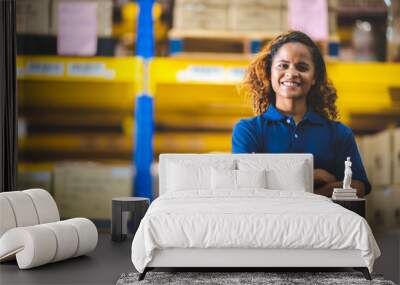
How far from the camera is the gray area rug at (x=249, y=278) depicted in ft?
13.3

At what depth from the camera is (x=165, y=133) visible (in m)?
6.40

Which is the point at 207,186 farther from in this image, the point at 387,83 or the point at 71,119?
the point at 387,83

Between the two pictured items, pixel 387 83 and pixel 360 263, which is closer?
pixel 360 263

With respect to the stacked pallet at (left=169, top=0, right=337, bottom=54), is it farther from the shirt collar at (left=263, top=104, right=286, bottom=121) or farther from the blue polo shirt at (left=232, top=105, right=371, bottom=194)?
the blue polo shirt at (left=232, top=105, right=371, bottom=194)

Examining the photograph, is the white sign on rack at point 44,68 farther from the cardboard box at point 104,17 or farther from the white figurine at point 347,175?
the white figurine at point 347,175

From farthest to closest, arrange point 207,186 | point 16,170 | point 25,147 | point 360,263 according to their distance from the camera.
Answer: point 25,147, point 16,170, point 207,186, point 360,263

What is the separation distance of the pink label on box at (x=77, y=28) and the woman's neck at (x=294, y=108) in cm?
198

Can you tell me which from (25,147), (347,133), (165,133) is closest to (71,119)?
(25,147)

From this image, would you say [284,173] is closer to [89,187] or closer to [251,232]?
[251,232]

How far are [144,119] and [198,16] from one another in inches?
46.2

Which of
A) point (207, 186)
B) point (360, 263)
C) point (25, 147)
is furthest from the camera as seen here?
point (25, 147)

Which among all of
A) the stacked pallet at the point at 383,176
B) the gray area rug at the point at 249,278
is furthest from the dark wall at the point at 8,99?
the stacked pallet at the point at 383,176

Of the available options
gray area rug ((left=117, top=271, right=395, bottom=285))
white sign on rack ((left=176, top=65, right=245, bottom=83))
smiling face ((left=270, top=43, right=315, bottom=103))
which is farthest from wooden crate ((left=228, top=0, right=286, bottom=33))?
gray area rug ((left=117, top=271, right=395, bottom=285))

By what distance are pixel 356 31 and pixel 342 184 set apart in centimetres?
155
